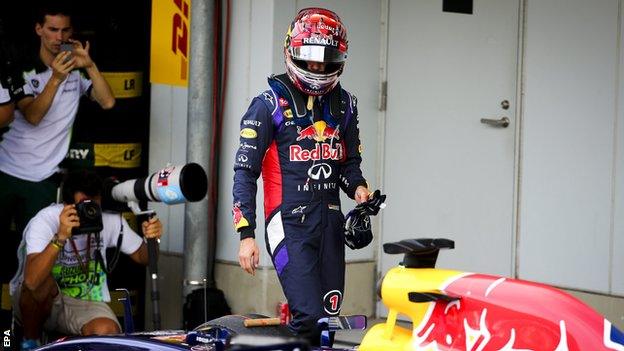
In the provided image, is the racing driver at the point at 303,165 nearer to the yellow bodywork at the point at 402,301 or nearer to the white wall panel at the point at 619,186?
the yellow bodywork at the point at 402,301

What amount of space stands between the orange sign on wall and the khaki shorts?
167 cm

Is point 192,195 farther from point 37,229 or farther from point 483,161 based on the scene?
point 483,161

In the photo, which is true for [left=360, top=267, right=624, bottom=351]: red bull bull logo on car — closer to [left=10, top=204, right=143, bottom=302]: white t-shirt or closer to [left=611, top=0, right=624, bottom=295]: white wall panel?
[left=10, top=204, right=143, bottom=302]: white t-shirt

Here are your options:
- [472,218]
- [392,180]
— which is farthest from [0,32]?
[472,218]

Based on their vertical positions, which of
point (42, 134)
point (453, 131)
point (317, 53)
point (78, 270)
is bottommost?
point (78, 270)

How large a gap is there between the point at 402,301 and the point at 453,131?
15.0 feet

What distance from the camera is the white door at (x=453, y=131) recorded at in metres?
8.02

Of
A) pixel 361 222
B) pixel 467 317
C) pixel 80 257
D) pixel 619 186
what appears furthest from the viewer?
pixel 619 186

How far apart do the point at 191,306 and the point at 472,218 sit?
78.2 inches

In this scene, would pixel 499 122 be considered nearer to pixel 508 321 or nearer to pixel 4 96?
pixel 4 96

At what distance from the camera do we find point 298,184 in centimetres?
512

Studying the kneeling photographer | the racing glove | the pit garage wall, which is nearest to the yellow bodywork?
the racing glove

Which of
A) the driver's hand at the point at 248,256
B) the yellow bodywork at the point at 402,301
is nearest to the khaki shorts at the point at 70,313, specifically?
the driver's hand at the point at 248,256

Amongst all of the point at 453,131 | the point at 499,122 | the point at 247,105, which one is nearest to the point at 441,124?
the point at 453,131
